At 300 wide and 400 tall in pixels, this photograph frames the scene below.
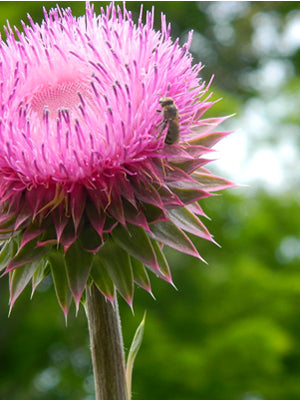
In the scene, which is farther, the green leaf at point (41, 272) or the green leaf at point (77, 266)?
the green leaf at point (41, 272)

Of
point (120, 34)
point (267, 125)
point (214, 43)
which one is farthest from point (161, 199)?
point (214, 43)

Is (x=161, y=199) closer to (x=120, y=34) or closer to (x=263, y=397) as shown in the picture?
(x=120, y=34)

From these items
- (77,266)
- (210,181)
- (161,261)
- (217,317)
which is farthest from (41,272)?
(217,317)

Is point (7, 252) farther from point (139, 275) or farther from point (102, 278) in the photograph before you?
point (139, 275)

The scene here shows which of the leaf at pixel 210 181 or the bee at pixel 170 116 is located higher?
the bee at pixel 170 116

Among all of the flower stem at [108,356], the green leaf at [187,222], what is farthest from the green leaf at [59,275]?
the green leaf at [187,222]

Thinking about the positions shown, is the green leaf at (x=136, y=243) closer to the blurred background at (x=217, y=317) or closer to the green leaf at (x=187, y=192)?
the green leaf at (x=187, y=192)

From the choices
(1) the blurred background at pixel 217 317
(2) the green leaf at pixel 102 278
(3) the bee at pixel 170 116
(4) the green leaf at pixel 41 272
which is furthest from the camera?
(1) the blurred background at pixel 217 317

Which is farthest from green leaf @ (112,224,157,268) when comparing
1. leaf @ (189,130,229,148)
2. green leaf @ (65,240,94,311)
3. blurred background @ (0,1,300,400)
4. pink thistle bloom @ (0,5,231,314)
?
blurred background @ (0,1,300,400)
